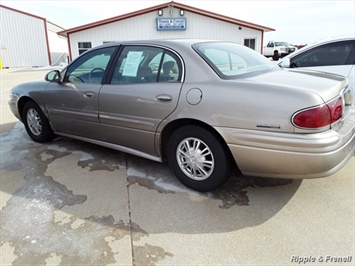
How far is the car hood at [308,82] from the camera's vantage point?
7.86ft

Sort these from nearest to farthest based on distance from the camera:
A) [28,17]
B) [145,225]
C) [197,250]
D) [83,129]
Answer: [197,250], [145,225], [83,129], [28,17]

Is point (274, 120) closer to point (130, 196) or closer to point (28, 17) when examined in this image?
point (130, 196)

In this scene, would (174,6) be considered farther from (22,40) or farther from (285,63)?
(22,40)

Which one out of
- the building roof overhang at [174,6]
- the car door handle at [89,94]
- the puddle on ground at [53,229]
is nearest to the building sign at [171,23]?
the building roof overhang at [174,6]

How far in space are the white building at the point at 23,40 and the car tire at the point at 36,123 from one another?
27113 millimetres

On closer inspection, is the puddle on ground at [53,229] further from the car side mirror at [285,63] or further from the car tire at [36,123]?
the car side mirror at [285,63]

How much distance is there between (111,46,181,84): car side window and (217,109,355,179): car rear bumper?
84 cm

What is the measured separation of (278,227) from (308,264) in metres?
0.43

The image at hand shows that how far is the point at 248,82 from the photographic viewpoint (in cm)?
257

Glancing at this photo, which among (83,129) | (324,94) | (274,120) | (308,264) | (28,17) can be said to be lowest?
(308,264)

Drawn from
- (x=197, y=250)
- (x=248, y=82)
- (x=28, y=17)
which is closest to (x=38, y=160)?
(x=197, y=250)

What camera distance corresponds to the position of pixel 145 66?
3223 mm

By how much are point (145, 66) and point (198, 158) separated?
3.84 feet

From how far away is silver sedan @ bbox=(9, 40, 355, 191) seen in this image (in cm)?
235
